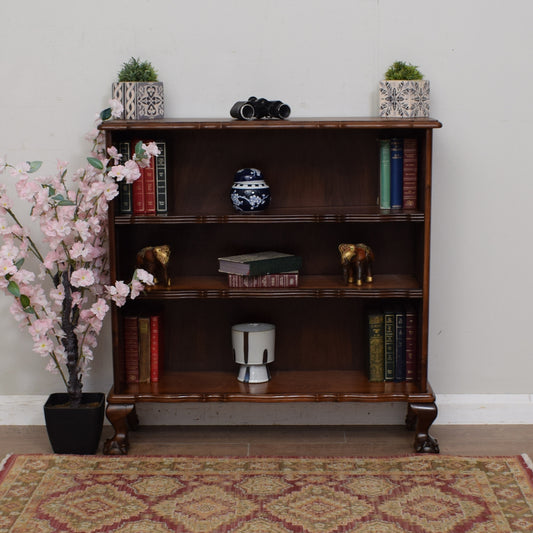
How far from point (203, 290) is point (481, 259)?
1071 millimetres

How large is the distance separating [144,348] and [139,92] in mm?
910

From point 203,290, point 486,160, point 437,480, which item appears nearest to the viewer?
point 437,480

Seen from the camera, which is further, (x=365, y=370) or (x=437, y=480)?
(x=365, y=370)

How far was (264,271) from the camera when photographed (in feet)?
9.17

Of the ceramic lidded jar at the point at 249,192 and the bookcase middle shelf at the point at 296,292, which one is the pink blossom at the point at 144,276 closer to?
the bookcase middle shelf at the point at 296,292

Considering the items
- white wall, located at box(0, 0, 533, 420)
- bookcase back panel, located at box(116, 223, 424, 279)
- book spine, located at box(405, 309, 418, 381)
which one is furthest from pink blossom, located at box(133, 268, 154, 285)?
book spine, located at box(405, 309, 418, 381)

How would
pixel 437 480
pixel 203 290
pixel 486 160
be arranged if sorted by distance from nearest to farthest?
pixel 437 480, pixel 203 290, pixel 486 160

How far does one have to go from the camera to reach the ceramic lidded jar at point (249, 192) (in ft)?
9.06

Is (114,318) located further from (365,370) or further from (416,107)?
(416,107)

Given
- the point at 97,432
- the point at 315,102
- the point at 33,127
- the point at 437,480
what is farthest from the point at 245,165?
→ the point at 437,480

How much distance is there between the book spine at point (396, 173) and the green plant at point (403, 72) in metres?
0.23

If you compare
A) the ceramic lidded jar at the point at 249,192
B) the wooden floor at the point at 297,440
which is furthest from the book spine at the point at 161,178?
the wooden floor at the point at 297,440

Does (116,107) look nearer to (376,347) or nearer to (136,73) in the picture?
(136,73)

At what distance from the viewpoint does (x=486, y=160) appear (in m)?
A: 2.97
